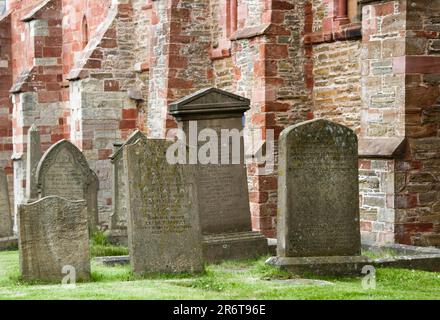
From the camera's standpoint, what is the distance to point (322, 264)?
1256 centimetres

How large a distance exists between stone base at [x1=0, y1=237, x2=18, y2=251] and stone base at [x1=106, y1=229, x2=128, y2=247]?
166 cm

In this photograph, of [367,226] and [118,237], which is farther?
[118,237]

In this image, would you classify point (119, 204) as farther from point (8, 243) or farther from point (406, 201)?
point (406, 201)

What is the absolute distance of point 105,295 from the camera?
35.8ft

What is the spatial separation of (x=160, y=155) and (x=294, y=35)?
808cm

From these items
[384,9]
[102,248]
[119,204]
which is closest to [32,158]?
[119,204]

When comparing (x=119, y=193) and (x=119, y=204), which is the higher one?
(x=119, y=193)

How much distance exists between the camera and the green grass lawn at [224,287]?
1098 cm

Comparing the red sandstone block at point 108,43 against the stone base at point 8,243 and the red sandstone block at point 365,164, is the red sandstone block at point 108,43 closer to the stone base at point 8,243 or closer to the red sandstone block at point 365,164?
the stone base at point 8,243

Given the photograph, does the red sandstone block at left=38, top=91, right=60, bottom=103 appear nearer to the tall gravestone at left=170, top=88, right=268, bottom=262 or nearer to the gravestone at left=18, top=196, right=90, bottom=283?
the tall gravestone at left=170, top=88, right=268, bottom=262

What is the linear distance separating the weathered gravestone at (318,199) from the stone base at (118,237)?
542 centimetres

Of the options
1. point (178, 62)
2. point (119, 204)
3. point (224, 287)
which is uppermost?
point (178, 62)

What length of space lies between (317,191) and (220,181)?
8.26ft

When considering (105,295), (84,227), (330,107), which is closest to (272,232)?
(330,107)
